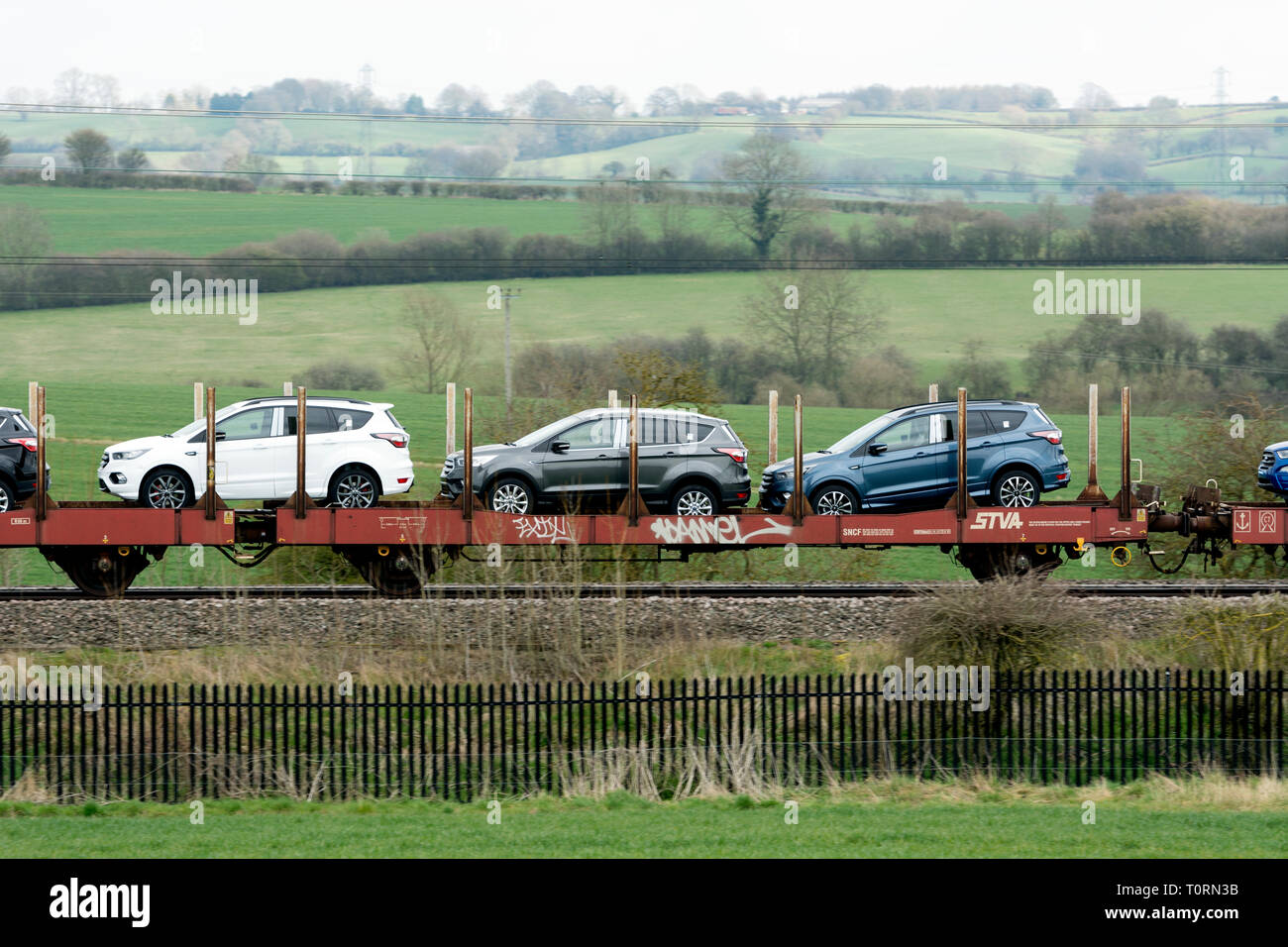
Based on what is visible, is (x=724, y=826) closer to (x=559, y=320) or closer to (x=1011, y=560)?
(x=1011, y=560)

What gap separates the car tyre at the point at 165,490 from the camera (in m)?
17.3

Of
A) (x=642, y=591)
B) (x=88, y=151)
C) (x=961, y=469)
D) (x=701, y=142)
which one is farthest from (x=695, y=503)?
(x=701, y=142)

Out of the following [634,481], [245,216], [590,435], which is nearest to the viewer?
[634,481]

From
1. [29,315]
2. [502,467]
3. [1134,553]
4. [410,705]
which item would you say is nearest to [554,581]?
[502,467]

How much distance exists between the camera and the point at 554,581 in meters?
17.0

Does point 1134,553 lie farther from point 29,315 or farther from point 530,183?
point 530,183

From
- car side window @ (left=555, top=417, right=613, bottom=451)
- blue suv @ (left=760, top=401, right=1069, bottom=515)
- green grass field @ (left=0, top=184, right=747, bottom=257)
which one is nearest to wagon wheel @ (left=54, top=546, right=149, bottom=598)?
car side window @ (left=555, top=417, right=613, bottom=451)

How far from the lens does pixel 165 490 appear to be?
682 inches

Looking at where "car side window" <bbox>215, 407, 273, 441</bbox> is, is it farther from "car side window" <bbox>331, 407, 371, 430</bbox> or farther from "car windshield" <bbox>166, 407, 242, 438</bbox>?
"car side window" <bbox>331, 407, 371, 430</bbox>

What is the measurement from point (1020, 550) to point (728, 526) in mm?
3991

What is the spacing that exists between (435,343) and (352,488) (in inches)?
1370

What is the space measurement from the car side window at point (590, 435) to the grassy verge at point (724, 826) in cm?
596

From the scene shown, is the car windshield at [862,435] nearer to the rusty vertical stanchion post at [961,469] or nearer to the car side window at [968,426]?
the car side window at [968,426]

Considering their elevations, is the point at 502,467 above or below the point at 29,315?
below
